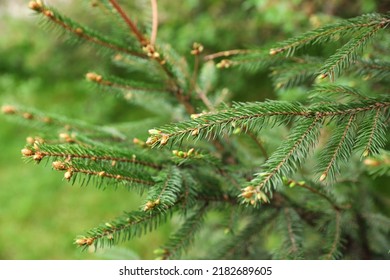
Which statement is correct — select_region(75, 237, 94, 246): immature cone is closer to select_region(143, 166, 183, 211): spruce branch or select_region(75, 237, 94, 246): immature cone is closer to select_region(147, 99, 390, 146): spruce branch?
select_region(143, 166, 183, 211): spruce branch

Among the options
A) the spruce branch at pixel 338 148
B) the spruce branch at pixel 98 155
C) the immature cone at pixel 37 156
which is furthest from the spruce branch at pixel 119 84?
the spruce branch at pixel 338 148

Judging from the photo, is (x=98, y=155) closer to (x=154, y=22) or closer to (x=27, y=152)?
(x=27, y=152)

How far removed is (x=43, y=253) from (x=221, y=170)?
7.87 ft

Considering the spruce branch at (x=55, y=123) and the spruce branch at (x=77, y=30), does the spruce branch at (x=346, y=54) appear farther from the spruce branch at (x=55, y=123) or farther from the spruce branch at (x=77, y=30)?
the spruce branch at (x=55, y=123)

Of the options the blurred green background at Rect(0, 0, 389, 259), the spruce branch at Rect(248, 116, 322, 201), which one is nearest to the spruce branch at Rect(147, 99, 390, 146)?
the spruce branch at Rect(248, 116, 322, 201)

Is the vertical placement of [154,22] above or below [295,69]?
above

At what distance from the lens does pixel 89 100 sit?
4.07 meters

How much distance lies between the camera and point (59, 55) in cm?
435

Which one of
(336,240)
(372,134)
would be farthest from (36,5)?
(336,240)

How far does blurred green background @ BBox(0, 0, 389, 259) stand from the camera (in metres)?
2.77

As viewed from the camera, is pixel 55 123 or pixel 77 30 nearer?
pixel 77 30

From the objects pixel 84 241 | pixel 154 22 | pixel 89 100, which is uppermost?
pixel 89 100
